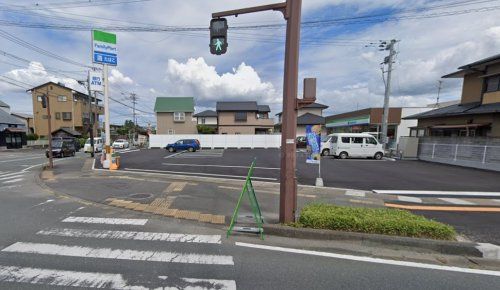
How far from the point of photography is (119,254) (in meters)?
3.79

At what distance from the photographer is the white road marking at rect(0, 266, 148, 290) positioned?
2.99 m

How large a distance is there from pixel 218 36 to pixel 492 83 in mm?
21421

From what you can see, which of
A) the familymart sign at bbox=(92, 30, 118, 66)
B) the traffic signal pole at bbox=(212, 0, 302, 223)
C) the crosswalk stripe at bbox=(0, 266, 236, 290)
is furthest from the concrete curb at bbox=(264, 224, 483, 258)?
the familymart sign at bbox=(92, 30, 118, 66)

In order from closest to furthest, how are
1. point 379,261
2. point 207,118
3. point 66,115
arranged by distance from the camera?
point 379,261
point 66,115
point 207,118

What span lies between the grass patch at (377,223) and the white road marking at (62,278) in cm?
311

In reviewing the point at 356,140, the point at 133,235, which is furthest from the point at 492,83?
the point at 133,235

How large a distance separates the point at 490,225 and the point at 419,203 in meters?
1.98

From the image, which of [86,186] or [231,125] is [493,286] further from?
[231,125]

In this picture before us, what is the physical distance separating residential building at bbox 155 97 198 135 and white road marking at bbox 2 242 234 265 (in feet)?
119

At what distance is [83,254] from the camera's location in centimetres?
377

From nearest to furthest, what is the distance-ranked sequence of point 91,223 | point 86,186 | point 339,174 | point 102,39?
point 91,223, point 86,186, point 339,174, point 102,39

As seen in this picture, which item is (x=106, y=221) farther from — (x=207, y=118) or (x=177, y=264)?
(x=207, y=118)

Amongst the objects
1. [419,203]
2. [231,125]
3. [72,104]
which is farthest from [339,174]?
[72,104]

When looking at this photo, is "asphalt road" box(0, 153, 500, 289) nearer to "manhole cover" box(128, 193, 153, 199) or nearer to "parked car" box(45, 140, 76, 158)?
"manhole cover" box(128, 193, 153, 199)
